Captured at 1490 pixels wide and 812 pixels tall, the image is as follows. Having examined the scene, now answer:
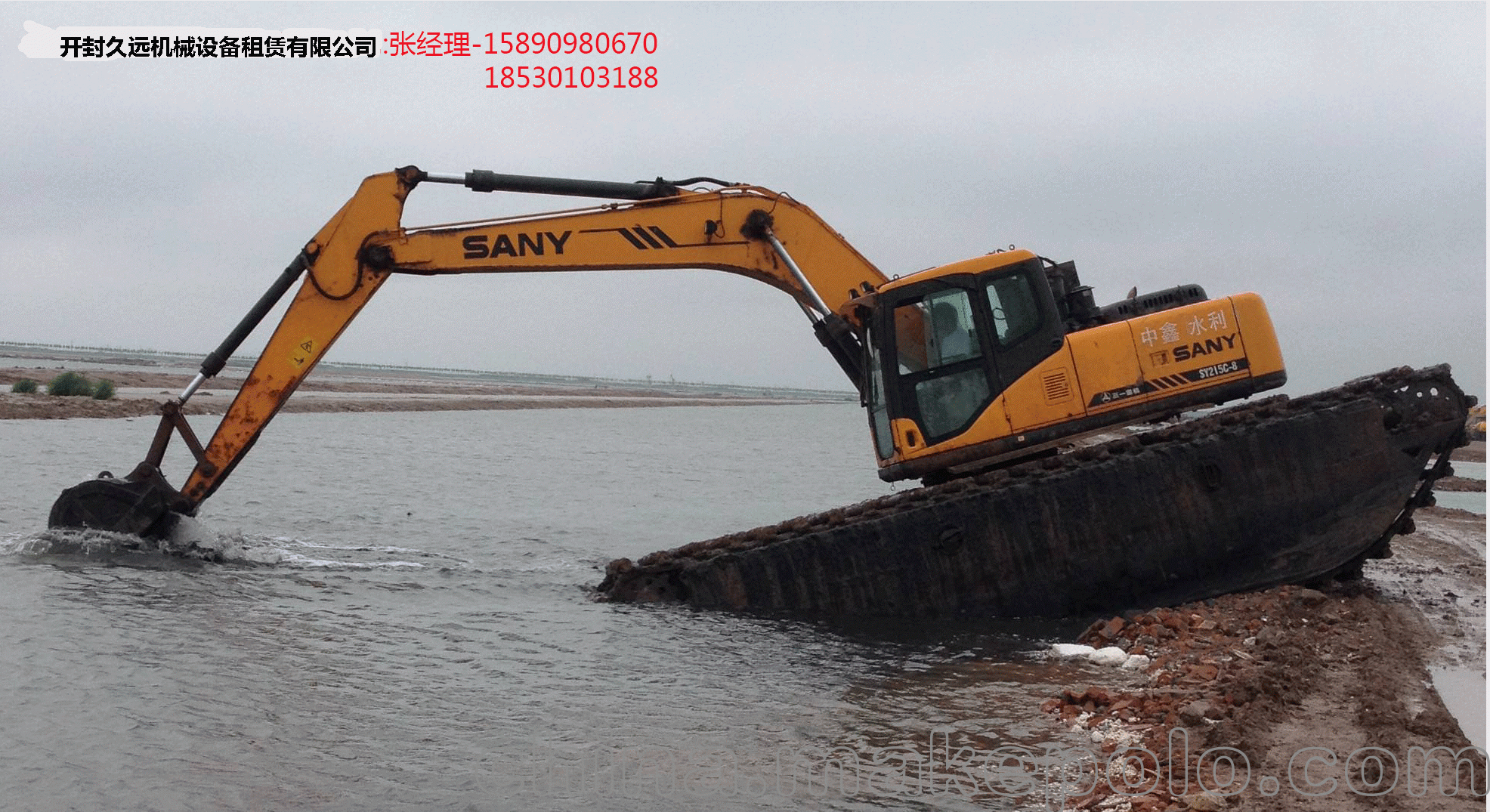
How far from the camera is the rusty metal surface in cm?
1157

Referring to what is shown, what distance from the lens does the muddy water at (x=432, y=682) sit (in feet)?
21.6

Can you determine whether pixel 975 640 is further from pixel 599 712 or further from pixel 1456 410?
pixel 1456 410

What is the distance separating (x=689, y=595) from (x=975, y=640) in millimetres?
2716

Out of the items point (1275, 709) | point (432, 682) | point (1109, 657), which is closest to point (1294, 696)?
point (1275, 709)

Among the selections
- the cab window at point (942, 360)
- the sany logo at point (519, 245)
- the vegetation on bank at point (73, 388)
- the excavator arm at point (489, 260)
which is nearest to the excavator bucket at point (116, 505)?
the excavator arm at point (489, 260)

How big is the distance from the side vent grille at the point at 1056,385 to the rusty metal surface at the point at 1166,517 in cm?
57

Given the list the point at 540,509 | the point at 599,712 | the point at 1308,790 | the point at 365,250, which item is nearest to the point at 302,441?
the point at 540,509

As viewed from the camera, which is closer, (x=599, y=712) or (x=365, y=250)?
(x=599, y=712)

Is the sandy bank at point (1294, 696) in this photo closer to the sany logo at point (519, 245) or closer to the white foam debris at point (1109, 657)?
the white foam debris at point (1109, 657)

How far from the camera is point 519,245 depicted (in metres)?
12.3

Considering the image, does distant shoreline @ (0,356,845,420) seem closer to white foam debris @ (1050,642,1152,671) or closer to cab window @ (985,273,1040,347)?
cab window @ (985,273,1040,347)

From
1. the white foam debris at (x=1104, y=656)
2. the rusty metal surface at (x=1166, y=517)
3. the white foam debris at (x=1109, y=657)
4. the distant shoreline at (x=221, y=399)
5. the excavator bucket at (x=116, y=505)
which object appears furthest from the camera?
the distant shoreline at (x=221, y=399)

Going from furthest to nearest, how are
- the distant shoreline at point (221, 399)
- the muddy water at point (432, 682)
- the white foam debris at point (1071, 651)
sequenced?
the distant shoreline at point (221, 399) → the white foam debris at point (1071, 651) → the muddy water at point (432, 682)

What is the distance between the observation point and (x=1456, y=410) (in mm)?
11664
